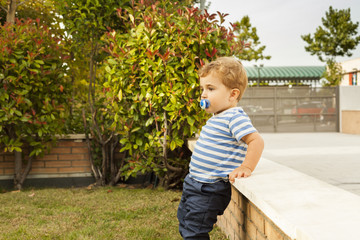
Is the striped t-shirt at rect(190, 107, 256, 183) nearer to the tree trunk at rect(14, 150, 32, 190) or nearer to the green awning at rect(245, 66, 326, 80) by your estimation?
the tree trunk at rect(14, 150, 32, 190)

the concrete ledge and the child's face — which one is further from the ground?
the child's face

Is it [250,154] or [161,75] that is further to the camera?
[161,75]

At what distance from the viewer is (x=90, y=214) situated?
13.1 ft

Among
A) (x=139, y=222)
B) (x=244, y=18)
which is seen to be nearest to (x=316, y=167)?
(x=139, y=222)

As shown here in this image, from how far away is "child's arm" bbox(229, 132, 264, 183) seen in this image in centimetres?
212

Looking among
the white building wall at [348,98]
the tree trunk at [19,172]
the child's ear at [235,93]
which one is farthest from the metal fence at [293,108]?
the child's ear at [235,93]

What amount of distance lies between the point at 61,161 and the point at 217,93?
4.21m

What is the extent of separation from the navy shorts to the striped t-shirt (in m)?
0.05

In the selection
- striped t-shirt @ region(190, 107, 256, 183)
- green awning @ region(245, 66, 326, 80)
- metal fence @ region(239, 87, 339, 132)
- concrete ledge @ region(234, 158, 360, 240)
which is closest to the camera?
concrete ledge @ region(234, 158, 360, 240)

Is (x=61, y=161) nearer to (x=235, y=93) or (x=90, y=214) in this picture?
(x=90, y=214)

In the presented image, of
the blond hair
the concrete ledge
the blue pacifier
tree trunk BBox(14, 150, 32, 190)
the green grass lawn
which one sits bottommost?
the green grass lawn

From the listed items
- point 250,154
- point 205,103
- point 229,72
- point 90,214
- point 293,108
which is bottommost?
point 90,214

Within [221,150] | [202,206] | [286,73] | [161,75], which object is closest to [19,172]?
[161,75]

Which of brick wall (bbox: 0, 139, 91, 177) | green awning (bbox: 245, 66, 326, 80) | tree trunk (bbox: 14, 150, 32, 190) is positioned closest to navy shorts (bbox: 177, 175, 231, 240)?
brick wall (bbox: 0, 139, 91, 177)
